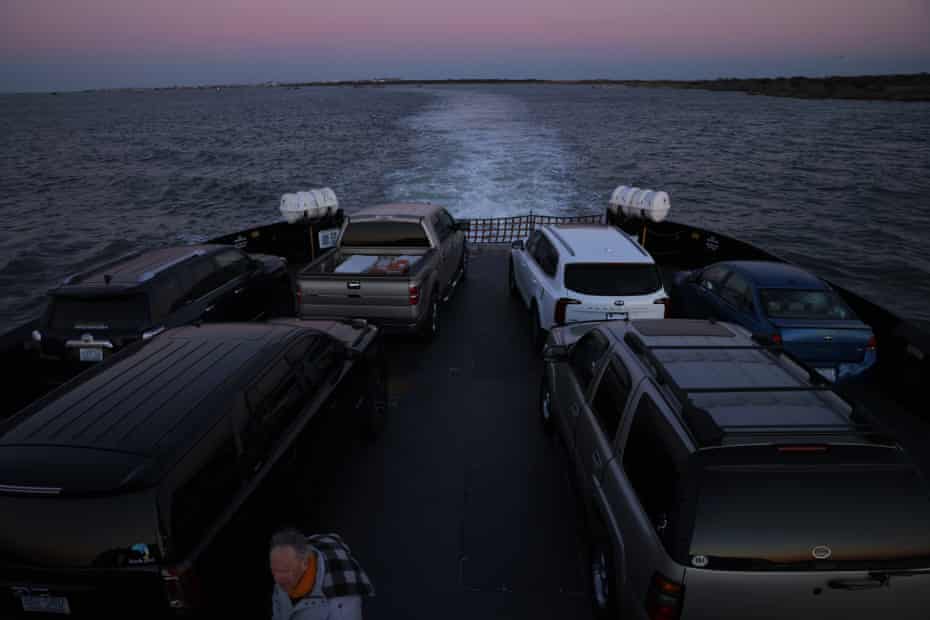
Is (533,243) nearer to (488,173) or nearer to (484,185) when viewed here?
(484,185)

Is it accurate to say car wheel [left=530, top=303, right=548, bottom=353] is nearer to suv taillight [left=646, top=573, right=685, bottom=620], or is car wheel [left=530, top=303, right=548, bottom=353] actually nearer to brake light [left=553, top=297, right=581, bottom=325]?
brake light [left=553, top=297, right=581, bottom=325]

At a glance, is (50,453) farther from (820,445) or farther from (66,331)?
(66,331)

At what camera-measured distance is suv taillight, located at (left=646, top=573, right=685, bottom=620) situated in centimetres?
299

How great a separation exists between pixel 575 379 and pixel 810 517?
2751 millimetres

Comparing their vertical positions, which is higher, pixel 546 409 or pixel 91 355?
pixel 91 355

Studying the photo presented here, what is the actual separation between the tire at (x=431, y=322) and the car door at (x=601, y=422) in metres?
4.38

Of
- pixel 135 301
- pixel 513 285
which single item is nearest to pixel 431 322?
pixel 513 285

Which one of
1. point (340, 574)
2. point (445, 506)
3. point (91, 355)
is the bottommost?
point (445, 506)

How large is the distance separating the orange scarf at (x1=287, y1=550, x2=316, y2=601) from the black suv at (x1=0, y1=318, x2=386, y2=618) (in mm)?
789

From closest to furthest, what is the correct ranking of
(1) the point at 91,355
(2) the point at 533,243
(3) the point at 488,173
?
1. (1) the point at 91,355
2. (2) the point at 533,243
3. (3) the point at 488,173

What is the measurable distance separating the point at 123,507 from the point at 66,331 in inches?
204

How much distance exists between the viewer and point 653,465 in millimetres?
3473

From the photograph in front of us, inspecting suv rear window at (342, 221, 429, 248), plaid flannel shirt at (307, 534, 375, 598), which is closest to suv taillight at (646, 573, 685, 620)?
plaid flannel shirt at (307, 534, 375, 598)

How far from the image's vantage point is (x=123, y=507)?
9.82ft
